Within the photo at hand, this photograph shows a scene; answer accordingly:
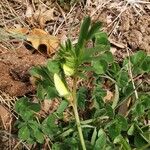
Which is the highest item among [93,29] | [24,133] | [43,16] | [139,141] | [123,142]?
[93,29]

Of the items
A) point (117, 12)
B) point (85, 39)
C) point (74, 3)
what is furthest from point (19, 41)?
point (85, 39)

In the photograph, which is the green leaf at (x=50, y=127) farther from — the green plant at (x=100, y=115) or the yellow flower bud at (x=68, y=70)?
the yellow flower bud at (x=68, y=70)

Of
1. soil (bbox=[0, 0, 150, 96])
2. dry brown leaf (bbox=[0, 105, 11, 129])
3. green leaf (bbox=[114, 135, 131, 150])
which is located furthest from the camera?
soil (bbox=[0, 0, 150, 96])

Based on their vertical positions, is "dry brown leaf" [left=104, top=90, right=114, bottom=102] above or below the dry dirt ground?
below

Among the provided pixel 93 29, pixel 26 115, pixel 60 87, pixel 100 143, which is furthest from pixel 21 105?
pixel 93 29

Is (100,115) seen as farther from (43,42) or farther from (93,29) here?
(93,29)

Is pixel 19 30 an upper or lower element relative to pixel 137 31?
upper

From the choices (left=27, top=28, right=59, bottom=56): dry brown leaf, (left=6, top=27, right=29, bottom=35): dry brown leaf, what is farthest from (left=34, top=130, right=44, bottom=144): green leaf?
(left=6, top=27, right=29, bottom=35): dry brown leaf

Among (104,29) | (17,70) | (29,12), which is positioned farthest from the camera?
(29,12)

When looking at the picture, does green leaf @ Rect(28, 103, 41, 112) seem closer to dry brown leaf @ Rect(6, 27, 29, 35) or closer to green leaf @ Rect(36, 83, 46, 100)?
green leaf @ Rect(36, 83, 46, 100)
